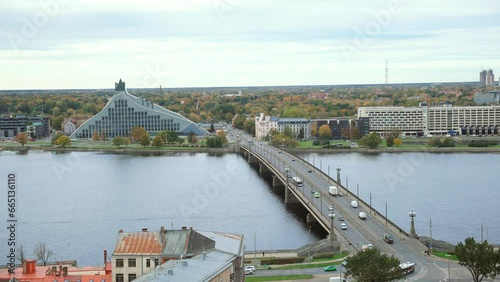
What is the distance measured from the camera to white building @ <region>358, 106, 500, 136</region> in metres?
48.1

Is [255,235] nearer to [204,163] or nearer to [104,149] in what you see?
[204,163]

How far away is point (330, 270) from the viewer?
1312 centimetres

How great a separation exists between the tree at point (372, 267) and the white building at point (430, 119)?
3721 cm

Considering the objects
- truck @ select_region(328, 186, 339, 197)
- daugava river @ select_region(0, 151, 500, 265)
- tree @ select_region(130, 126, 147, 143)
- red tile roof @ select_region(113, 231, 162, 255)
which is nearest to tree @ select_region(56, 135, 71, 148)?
tree @ select_region(130, 126, 147, 143)

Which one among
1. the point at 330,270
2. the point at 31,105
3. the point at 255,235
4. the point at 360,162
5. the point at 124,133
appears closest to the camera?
the point at 330,270

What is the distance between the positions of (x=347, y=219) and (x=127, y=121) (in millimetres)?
31007

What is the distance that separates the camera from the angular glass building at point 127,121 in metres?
46.8

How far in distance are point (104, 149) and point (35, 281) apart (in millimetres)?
31631

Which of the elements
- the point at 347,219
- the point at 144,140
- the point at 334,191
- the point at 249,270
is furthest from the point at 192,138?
the point at 249,270

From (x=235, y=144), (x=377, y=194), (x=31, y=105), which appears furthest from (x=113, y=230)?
(x=31, y=105)

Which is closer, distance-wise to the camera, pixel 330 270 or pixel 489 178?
pixel 330 270

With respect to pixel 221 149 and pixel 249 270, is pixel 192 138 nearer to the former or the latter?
pixel 221 149

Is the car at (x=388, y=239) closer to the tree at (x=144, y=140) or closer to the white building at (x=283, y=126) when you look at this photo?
the tree at (x=144, y=140)

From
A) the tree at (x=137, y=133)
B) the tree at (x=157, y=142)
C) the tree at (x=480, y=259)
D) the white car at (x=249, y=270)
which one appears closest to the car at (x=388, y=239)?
the white car at (x=249, y=270)
